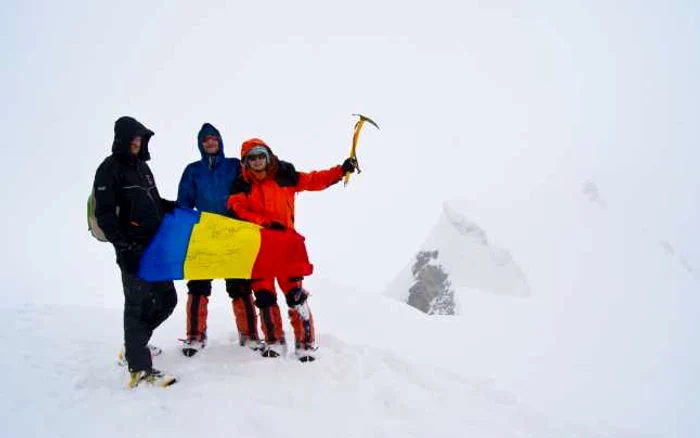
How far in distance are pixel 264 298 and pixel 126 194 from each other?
203 cm

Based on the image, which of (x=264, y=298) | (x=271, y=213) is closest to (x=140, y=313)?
(x=264, y=298)

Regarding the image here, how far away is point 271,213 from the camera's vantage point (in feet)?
18.7

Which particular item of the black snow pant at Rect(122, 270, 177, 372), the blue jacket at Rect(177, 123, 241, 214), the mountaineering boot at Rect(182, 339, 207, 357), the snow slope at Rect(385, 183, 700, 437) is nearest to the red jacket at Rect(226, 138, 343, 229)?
the blue jacket at Rect(177, 123, 241, 214)

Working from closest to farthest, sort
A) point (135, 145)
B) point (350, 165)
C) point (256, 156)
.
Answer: point (135, 145)
point (256, 156)
point (350, 165)

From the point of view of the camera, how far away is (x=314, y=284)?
14352 millimetres

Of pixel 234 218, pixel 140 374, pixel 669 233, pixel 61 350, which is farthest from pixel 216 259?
pixel 669 233

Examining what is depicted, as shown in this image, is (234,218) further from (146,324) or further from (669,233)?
(669,233)

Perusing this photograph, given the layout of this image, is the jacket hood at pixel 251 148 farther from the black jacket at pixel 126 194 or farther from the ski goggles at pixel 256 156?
the black jacket at pixel 126 194

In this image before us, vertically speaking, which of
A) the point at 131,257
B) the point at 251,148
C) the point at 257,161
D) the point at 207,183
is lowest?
the point at 131,257

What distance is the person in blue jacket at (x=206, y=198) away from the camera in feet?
18.7

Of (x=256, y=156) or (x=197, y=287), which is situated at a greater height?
(x=256, y=156)

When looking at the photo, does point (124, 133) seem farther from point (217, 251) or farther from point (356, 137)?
point (356, 137)

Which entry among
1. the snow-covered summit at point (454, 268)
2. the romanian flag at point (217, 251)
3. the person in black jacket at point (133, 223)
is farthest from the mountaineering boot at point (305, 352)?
the snow-covered summit at point (454, 268)

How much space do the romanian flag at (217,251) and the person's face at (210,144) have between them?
86cm
